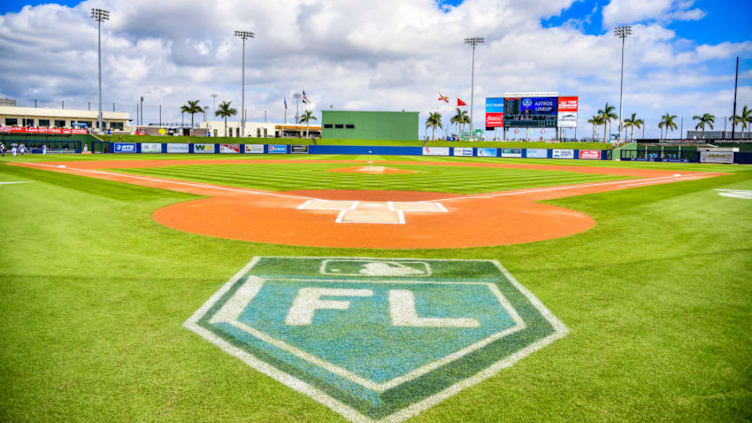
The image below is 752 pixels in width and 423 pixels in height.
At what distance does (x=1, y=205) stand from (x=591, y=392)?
15.3m

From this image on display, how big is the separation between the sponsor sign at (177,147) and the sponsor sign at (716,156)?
65647 mm

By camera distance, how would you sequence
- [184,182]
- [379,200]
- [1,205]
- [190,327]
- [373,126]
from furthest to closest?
[373,126], [184,182], [379,200], [1,205], [190,327]

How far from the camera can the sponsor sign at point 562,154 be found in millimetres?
62475

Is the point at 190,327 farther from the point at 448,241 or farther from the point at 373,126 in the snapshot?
the point at 373,126

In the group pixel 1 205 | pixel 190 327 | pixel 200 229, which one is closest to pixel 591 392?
pixel 190 327

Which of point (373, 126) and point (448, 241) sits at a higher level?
point (373, 126)

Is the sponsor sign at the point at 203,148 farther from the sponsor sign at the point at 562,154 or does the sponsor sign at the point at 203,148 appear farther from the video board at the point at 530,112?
the sponsor sign at the point at 562,154

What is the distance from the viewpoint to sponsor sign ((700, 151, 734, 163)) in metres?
54.5

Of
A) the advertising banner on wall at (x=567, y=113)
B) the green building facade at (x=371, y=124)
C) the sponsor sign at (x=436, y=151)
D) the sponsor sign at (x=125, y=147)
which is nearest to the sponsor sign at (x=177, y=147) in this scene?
the sponsor sign at (x=125, y=147)

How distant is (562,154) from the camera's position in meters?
63.0

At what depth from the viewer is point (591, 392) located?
3.46 m

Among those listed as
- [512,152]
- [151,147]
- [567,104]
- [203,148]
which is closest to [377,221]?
[203,148]

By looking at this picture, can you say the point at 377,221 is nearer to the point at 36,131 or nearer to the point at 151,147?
the point at 151,147

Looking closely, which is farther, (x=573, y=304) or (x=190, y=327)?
(x=573, y=304)
